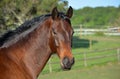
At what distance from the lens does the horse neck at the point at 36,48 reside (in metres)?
4.04

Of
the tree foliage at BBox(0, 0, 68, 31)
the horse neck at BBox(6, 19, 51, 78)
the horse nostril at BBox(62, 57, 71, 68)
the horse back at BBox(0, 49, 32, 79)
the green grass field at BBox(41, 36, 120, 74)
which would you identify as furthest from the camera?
the tree foliage at BBox(0, 0, 68, 31)

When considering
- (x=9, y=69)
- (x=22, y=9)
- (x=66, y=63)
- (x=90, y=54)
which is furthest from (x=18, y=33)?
(x=22, y=9)

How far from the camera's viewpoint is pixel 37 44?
409cm

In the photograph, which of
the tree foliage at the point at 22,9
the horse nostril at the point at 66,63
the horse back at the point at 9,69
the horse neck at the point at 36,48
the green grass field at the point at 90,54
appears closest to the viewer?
the horse back at the point at 9,69

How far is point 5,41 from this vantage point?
13.3ft

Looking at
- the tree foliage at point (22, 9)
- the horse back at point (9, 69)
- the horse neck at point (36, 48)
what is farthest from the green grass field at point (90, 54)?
the horse back at point (9, 69)

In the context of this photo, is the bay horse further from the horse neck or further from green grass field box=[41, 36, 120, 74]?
green grass field box=[41, 36, 120, 74]

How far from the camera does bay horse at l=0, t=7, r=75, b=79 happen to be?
3.90 m

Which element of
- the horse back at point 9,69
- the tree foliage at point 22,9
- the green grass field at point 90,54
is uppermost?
the horse back at point 9,69

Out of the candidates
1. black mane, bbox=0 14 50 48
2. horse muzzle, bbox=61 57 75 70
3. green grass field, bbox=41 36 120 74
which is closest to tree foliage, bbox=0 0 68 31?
green grass field, bbox=41 36 120 74

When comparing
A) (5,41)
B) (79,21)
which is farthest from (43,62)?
(79,21)

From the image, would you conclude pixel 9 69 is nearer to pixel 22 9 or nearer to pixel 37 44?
pixel 37 44

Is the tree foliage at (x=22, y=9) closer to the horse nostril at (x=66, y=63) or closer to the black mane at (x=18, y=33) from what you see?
the black mane at (x=18, y=33)

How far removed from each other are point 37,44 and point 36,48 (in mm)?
52
